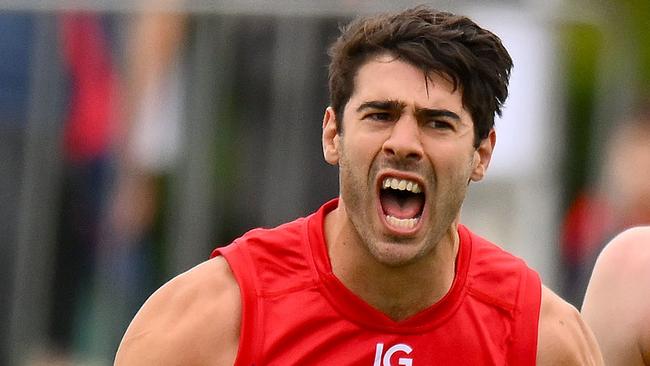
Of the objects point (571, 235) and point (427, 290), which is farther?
point (571, 235)

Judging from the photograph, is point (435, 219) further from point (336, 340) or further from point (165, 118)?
point (165, 118)

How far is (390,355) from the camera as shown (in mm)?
5059

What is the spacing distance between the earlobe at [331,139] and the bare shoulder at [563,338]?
0.84m

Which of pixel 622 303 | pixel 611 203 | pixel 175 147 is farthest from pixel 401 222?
pixel 611 203

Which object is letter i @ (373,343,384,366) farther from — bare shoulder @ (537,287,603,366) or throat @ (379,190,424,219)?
bare shoulder @ (537,287,603,366)

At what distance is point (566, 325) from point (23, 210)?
13.5ft

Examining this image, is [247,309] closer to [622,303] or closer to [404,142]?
[404,142]

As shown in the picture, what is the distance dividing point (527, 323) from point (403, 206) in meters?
0.57

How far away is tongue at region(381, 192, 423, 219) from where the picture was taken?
509 centimetres

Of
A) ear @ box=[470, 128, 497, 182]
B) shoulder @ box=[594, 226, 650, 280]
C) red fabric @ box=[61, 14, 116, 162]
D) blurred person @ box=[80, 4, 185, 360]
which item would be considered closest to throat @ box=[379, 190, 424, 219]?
ear @ box=[470, 128, 497, 182]

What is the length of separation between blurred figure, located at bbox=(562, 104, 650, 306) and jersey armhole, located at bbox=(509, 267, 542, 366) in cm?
321

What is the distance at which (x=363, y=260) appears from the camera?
5.16 meters

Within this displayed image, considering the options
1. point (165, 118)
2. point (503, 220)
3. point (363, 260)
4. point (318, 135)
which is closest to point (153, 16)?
point (165, 118)

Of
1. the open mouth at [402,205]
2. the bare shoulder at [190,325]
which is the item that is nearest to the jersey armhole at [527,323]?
the open mouth at [402,205]
